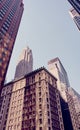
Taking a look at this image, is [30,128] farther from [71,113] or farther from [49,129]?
[71,113]

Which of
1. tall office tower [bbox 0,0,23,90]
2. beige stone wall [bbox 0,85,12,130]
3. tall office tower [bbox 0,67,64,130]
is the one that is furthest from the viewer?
beige stone wall [bbox 0,85,12,130]

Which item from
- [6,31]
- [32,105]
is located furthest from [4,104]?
[6,31]

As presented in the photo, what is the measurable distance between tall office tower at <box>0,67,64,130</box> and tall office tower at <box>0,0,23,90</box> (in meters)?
33.6

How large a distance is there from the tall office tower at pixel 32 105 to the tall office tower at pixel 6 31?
1323 inches

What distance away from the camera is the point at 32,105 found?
288 feet

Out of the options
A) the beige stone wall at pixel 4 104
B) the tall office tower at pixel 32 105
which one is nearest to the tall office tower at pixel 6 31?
the tall office tower at pixel 32 105

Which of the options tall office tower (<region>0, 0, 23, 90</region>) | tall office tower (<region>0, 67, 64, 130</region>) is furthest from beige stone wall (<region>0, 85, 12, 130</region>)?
tall office tower (<region>0, 0, 23, 90</region>)

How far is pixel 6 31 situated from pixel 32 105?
141ft

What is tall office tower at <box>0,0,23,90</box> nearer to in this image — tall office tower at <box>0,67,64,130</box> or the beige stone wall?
tall office tower at <box>0,67,64,130</box>

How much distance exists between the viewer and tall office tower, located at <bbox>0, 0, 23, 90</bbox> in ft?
202

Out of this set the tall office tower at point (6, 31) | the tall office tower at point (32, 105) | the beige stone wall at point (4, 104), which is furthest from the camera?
the beige stone wall at point (4, 104)

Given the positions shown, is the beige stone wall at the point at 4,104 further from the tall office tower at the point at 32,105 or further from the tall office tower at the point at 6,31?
the tall office tower at the point at 6,31

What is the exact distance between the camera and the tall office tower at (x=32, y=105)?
3132 inches

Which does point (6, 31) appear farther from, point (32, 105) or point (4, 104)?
point (4, 104)
